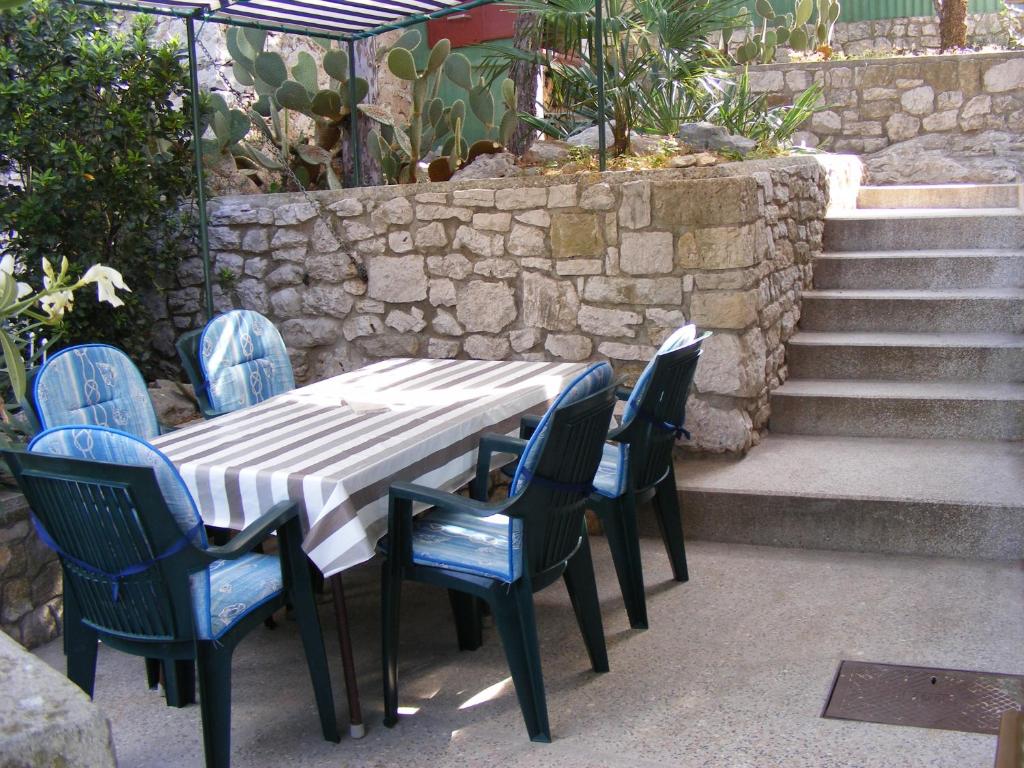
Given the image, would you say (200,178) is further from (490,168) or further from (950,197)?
(950,197)

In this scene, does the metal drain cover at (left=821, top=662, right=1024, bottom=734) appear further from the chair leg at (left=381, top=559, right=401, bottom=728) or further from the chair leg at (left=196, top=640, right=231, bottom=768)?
the chair leg at (left=196, top=640, right=231, bottom=768)

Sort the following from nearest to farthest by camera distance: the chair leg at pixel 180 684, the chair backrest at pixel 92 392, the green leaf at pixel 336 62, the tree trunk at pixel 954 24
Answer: the chair leg at pixel 180 684 < the chair backrest at pixel 92 392 < the green leaf at pixel 336 62 < the tree trunk at pixel 954 24

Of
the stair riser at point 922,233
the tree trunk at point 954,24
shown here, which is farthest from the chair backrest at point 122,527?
the tree trunk at point 954,24

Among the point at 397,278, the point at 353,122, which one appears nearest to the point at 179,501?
the point at 397,278

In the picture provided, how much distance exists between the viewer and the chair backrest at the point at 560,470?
2.48 metres

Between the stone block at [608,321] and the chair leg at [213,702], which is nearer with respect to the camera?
the chair leg at [213,702]

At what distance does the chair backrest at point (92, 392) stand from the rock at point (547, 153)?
231 centimetres

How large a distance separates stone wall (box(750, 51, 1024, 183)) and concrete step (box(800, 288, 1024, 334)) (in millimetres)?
3102

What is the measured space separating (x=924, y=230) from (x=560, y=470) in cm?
376

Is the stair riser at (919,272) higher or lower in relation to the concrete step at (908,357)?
higher

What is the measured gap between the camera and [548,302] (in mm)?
4562

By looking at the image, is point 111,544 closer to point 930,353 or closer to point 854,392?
point 854,392

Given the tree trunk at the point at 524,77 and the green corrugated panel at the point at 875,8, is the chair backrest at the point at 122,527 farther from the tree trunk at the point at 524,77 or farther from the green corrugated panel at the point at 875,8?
the green corrugated panel at the point at 875,8

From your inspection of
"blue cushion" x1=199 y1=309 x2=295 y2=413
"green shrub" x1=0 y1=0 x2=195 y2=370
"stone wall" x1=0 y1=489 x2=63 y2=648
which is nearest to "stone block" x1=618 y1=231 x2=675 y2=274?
"blue cushion" x1=199 y1=309 x2=295 y2=413
